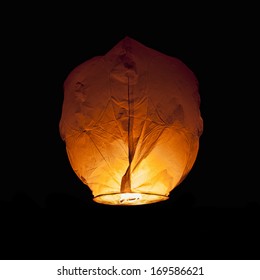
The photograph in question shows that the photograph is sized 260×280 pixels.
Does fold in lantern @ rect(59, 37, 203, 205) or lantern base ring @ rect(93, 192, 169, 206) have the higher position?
fold in lantern @ rect(59, 37, 203, 205)

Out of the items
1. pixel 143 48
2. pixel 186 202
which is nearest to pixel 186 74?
pixel 143 48

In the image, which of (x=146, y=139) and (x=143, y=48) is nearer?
(x=146, y=139)

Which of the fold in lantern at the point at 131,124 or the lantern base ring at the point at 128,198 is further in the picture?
the lantern base ring at the point at 128,198

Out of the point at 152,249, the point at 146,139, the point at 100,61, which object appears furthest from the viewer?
the point at 152,249

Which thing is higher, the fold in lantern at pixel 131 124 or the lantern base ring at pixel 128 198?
the fold in lantern at pixel 131 124

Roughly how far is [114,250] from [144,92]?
217 cm

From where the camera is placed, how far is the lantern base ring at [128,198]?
2447 mm

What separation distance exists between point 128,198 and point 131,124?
0.46m

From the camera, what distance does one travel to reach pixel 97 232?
436 cm

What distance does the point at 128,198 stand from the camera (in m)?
2.56

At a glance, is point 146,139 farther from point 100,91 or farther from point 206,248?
point 206,248

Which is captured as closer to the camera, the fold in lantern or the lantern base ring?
the fold in lantern

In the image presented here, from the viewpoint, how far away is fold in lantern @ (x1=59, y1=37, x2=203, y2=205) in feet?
7.50

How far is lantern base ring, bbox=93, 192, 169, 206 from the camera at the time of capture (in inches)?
96.3
